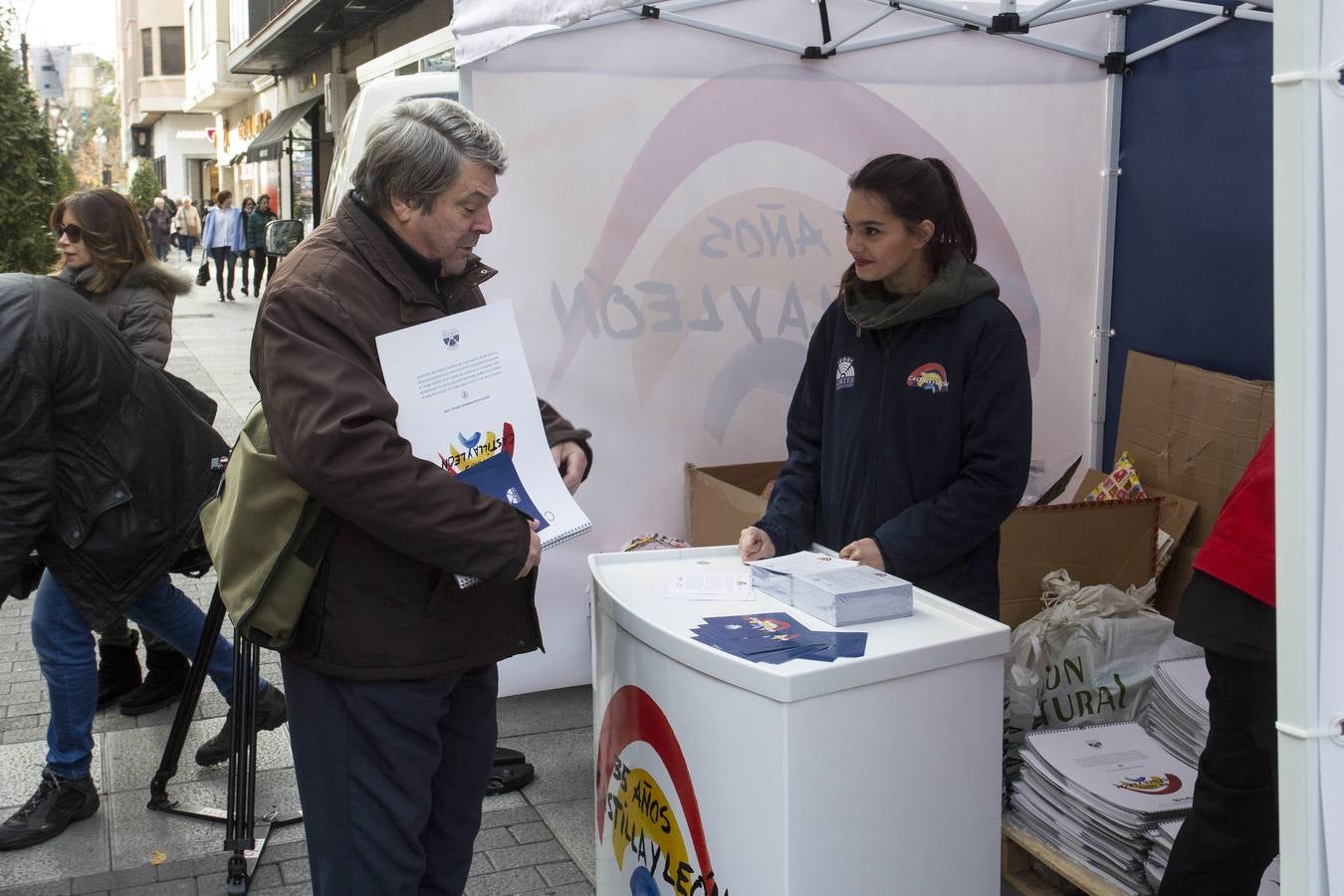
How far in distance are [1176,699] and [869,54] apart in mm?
2222

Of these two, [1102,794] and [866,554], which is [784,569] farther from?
[1102,794]

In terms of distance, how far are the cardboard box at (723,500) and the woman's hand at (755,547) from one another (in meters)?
1.14

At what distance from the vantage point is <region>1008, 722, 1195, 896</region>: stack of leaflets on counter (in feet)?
8.57

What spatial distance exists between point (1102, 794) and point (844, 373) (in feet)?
3.49

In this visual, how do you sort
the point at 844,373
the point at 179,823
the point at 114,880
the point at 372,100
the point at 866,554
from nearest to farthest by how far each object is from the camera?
the point at 866,554, the point at 844,373, the point at 114,880, the point at 179,823, the point at 372,100

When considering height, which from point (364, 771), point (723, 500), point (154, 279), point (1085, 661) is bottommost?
point (1085, 661)

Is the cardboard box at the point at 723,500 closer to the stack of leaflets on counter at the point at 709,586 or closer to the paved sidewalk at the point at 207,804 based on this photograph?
the paved sidewalk at the point at 207,804

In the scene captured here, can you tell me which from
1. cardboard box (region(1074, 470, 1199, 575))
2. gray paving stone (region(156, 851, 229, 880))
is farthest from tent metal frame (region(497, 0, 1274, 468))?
gray paving stone (region(156, 851, 229, 880))

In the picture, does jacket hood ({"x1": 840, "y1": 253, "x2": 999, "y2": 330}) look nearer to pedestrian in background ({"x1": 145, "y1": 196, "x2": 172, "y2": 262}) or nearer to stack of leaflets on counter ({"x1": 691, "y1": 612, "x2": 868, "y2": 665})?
stack of leaflets on counter ({"x1": 691, "y1": 612, "x2": 868, "y2": 665})

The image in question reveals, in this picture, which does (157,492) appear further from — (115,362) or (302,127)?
(302,127)

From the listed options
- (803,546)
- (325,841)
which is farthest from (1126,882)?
(325,841)

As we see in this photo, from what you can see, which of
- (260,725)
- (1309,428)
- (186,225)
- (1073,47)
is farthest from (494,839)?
(186,225)

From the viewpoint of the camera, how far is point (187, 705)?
3.32m

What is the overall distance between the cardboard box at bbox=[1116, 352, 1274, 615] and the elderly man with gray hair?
8.42 feet
